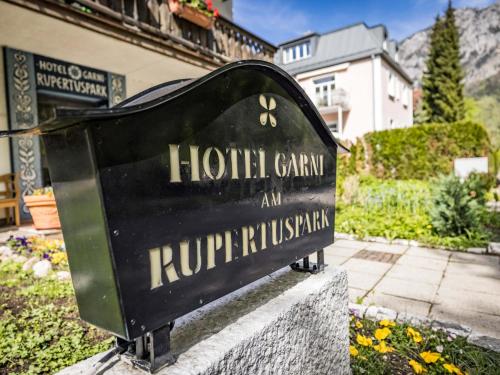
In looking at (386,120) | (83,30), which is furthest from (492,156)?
(83,30)

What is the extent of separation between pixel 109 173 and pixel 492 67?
10241 centimetres

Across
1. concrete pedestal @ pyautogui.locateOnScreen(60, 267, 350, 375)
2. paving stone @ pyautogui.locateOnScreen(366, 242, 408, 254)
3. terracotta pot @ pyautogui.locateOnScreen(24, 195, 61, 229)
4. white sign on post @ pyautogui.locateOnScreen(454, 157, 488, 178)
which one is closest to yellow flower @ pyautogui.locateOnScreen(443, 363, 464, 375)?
concrete pedestal @ pyautogui.locateOnScreen(60, 267, 350, 375)

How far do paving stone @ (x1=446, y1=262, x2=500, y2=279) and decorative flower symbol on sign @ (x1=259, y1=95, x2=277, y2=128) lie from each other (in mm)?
3470

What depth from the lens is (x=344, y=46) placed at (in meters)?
22.1

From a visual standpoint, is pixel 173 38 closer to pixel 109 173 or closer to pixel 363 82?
pixel 109 173

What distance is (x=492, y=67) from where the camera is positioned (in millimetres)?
79875

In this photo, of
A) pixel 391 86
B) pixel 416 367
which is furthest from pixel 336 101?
pixel 416 367

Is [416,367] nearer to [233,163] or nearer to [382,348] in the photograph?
[382,348]

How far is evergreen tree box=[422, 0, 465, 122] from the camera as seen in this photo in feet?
90.6

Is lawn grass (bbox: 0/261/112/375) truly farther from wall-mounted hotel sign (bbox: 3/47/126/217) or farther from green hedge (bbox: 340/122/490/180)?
green hedge (bbox: 340/122/490/180)

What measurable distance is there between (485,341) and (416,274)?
1.64 metres

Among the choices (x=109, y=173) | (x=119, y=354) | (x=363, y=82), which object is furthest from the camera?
(x=363, y=82)

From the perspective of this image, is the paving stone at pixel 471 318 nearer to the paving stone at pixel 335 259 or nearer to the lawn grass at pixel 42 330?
the paving stone at pixel 335 259

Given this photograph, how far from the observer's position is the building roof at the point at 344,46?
2075cm
